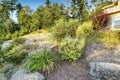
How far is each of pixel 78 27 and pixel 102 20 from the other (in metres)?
3.72

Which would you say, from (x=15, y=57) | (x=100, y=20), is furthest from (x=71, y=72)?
(x=100, y=20)

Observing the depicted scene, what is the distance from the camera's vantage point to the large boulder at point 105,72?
264 inches

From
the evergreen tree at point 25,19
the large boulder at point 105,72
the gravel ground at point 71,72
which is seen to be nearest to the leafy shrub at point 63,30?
the gravel ground at point 71,72

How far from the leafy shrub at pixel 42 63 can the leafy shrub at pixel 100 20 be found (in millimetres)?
6646

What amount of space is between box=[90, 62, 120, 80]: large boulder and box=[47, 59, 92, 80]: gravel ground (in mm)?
339

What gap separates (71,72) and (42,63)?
125cm

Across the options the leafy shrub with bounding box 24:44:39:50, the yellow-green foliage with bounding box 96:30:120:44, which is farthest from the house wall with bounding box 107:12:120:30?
the leafy shrub with bounding box 24:44:39:50

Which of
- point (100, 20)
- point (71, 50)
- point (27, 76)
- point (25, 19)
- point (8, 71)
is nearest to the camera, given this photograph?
point (27, 76)

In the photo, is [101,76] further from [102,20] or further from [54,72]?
[102,20]

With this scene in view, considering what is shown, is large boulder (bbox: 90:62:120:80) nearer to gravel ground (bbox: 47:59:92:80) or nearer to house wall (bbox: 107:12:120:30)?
gravel ground (bbox: 47:59:92:80)

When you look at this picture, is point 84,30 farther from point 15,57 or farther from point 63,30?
point 15,57

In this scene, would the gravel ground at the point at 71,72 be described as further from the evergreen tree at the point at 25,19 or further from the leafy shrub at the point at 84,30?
the evergreen tree at the point at 25,19

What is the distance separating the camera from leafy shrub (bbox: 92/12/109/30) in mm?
13770

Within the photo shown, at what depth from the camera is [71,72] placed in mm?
7594
